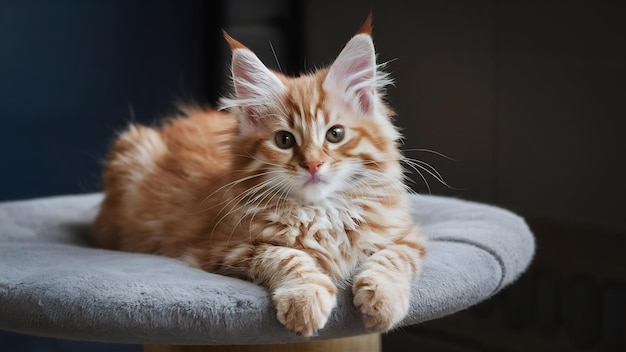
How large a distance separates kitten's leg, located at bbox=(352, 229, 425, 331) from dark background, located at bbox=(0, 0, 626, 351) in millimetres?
990

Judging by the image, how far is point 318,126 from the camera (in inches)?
65.5

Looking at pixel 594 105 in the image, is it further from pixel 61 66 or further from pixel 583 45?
pixel 61 66

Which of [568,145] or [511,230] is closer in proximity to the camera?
[511,230]

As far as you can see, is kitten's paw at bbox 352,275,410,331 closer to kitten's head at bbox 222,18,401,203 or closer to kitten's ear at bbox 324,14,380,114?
kitten's head at bbox 222,18,401,203

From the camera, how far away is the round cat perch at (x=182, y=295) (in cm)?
152

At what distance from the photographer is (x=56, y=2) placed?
307 cm

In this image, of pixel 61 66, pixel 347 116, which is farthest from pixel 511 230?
pixel 61 66

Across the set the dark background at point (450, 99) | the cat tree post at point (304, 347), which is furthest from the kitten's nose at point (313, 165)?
the dark background at point (450, 99)

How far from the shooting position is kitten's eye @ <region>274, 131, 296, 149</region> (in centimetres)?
168

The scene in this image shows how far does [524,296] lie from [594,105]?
2.06ft

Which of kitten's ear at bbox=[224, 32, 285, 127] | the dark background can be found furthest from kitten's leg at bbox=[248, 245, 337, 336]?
the dark background

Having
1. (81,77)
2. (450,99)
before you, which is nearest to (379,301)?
(450,99)

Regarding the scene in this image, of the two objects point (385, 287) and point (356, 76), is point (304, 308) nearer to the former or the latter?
point (385, 287)

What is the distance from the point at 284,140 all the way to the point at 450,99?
4.18ft
